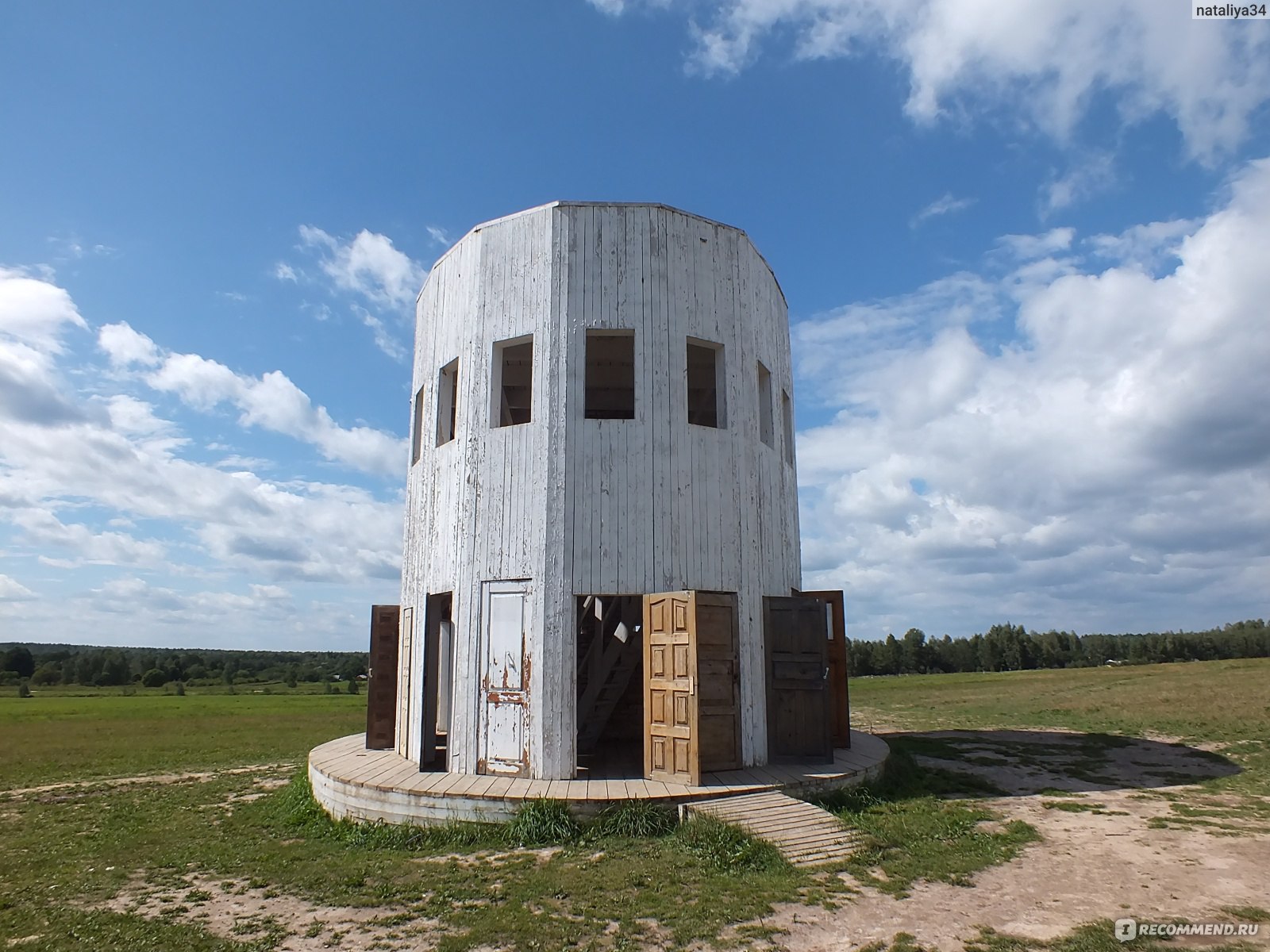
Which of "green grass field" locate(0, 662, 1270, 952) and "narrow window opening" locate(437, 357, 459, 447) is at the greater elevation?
"narrow window opening" locate(437, 357, 459, 447)

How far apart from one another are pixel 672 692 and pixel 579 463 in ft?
11.2

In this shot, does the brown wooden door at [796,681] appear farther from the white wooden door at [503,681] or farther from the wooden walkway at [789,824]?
the white wooden door at [503,681]

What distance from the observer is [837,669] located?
43.1 feet

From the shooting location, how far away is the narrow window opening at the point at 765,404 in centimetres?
1334

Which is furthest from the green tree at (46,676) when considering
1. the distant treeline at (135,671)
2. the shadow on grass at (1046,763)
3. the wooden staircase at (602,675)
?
the shadow on grass at (1046,763)

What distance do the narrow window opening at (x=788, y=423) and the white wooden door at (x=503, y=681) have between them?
5.94 m

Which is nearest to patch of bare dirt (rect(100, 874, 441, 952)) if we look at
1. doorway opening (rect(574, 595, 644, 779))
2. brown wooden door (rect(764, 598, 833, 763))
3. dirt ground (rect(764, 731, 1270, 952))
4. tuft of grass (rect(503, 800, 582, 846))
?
tuft of grass (rect(503, 800, 582, 846))

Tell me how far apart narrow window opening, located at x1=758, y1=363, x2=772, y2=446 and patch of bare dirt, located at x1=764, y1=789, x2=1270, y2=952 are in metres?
6.96

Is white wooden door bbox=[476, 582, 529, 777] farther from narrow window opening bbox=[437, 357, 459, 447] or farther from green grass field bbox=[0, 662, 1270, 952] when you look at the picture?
narrow window opening bbox=[437, 357, 459, 447]

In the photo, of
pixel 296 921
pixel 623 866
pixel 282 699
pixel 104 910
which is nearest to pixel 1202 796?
pixel 623 866

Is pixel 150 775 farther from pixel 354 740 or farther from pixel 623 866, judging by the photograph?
pixel 623 866

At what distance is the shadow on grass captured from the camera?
12.2 m

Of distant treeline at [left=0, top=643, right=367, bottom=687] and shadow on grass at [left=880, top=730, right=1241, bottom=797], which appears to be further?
distant treeline at [left=0, top=643, right=367, bottom=687]
